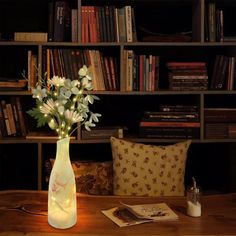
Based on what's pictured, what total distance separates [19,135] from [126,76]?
0.81 meters

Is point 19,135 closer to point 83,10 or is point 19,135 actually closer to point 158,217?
point 83,10

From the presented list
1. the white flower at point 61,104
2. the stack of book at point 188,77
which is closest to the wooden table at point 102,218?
the white flower at point 61,104

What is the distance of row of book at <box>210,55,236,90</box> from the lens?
2.52 m

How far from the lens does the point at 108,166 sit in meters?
2.38

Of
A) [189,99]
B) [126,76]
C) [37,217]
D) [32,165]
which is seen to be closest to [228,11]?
[189,99]

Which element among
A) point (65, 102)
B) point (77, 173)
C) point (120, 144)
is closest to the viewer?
point (65, 102)

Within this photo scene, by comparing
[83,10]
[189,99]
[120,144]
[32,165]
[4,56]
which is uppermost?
[83,10]

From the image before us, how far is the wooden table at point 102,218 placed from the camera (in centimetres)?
135

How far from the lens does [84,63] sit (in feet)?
8.05

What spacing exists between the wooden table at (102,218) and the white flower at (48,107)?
1.39ft

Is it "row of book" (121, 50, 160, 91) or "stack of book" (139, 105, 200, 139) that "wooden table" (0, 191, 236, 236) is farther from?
"row of book" (121, 50, 160, 91)

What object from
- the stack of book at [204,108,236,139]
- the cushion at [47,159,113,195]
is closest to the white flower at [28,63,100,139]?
the cushion at [47,159,113,195]

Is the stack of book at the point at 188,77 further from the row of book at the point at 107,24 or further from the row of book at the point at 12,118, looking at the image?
the row of book at the point at 12,118

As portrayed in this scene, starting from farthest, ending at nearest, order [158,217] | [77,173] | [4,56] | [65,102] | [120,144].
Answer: [4,56] → [77,173] → [120,144] → [158,217] → [65,102]
